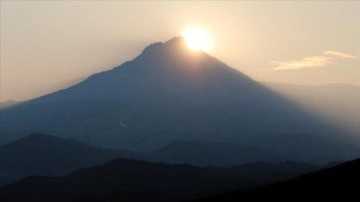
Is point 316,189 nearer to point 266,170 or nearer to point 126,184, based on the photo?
point 126,184

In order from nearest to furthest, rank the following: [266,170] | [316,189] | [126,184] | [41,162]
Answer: [316,189] → [126,184] → [266,170] → [41,162]

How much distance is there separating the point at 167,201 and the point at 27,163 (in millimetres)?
102673

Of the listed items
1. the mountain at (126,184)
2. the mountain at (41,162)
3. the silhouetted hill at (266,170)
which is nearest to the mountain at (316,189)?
the mountain at (126,184)

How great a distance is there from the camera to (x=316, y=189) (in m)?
53.5

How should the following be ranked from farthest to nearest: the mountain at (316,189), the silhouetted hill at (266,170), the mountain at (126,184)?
the silhouetted hill at (266,170) → the mountain at (126,184) → the mountain at (316,189)

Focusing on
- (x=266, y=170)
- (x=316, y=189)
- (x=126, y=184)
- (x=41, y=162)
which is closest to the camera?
(x=316, y=189)

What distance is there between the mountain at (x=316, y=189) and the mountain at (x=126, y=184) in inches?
A: 1496

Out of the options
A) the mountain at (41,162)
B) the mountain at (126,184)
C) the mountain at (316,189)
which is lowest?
the mountain at (316,189)

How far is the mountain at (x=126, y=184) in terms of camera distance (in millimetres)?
101312

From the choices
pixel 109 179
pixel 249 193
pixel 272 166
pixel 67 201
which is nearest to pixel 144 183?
pixel 109 179

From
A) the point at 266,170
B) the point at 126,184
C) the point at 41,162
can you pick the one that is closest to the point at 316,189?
the point at 126,184

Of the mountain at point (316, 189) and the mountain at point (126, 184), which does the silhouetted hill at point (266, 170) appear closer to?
the mountain at point (126, 184)

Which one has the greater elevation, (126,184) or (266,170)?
(266,170)

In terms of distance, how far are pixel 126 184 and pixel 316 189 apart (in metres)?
64.3
